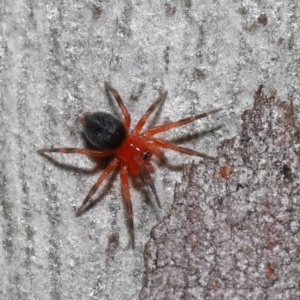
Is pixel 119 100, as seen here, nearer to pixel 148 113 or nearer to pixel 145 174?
pixel 148 113

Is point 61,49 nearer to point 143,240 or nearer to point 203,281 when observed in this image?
point 143,240

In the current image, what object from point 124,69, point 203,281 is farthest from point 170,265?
point 124,69

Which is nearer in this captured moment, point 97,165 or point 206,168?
point 206,168

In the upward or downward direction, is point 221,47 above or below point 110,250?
above

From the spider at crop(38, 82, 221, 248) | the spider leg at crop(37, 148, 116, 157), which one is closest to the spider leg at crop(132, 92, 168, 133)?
the spider at crop(38, 82, 221, 248)

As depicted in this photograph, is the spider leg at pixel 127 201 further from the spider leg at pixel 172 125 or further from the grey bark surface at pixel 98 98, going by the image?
the spider leg at pixel 172 125

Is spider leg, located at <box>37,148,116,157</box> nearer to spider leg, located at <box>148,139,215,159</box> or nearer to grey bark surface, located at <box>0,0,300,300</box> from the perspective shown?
grey bark surface, located at <box>0,0,300,300</box>

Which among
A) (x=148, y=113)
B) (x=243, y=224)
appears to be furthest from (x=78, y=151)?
(x=243, y=224)

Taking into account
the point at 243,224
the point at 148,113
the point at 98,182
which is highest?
the point at 148,113
